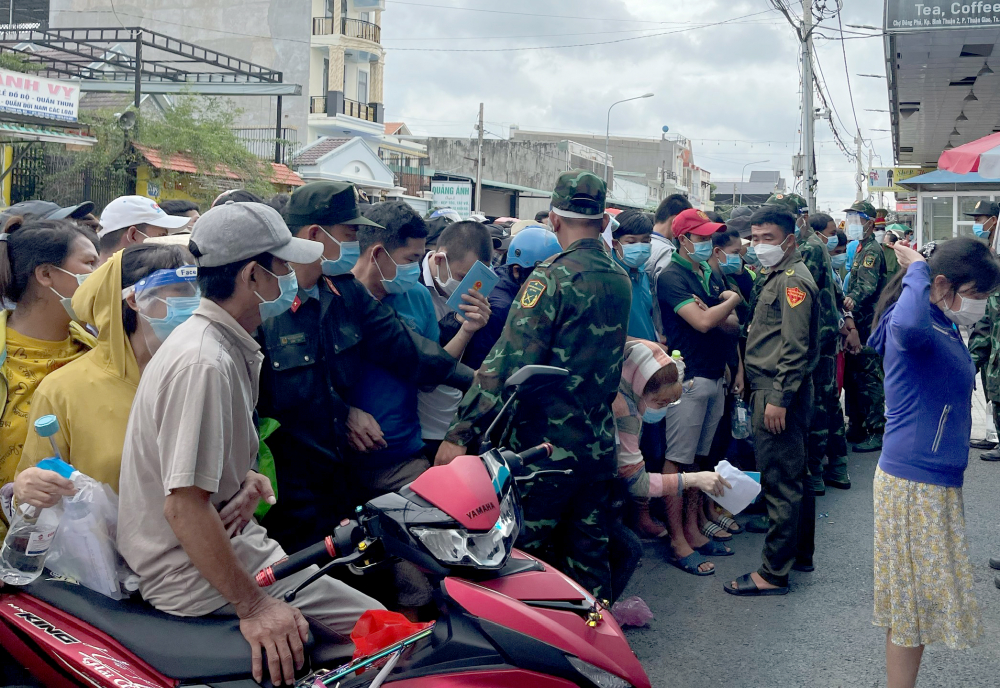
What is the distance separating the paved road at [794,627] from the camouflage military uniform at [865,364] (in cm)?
256

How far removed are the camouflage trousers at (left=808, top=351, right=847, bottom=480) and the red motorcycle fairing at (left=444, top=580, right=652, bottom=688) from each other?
4271 mm

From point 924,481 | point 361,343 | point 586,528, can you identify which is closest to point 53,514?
point 361,343

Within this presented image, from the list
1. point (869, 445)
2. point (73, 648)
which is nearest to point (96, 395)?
point (73, 648)

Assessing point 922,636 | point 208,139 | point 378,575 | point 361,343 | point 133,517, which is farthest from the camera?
point 208,139

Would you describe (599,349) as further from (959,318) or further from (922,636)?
(922,636)

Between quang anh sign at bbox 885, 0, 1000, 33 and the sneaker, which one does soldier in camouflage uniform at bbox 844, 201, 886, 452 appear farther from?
quang anh sign at bbox 885, 0, 1000, 33

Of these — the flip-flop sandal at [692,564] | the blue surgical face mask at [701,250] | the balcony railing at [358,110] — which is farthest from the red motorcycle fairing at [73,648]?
the balcony railing at [358,110]

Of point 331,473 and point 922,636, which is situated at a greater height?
point 331,473

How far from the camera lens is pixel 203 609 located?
2.36m

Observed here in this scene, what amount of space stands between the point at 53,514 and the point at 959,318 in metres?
3.31

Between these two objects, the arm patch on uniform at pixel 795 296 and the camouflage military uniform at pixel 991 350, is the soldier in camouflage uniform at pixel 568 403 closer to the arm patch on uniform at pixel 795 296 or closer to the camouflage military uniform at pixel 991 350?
the arm patch on uniform at pixel 795 296

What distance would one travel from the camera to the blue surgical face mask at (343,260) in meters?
3.72

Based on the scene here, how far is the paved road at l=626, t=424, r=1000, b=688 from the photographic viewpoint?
13.8 ft

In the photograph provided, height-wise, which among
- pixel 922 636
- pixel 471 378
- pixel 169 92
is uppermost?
pixel 169 92
